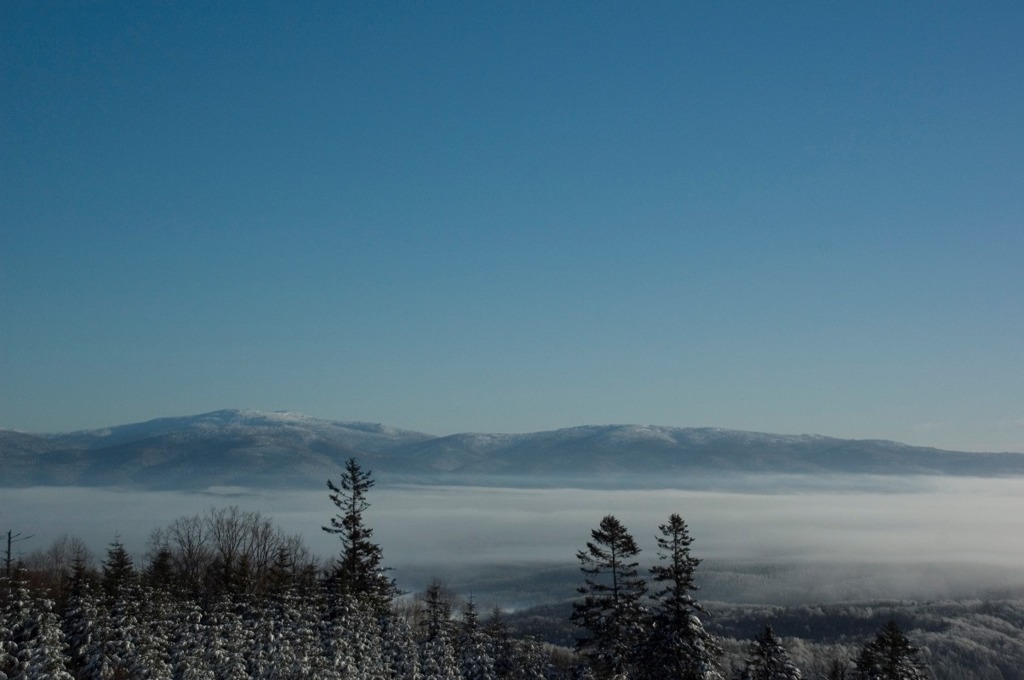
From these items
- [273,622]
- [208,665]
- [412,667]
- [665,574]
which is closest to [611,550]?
[665,574]

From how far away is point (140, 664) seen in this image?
42.4 metres

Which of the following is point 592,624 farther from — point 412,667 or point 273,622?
point 273,622

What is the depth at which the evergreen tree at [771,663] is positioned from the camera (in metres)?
55.8

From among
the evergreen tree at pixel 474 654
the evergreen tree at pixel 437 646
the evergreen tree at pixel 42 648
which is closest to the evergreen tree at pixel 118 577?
the evergreen tree at pixel 42 648

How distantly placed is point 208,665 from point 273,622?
393 centimetres

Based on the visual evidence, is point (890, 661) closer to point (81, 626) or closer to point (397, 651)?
point (397, 651)

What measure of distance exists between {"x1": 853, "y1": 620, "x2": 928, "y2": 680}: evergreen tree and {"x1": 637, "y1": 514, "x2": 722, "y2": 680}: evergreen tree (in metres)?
17.7

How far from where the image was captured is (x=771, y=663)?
185 ft

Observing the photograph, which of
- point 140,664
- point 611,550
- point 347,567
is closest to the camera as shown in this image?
point 140,664

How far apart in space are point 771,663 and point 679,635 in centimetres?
1367

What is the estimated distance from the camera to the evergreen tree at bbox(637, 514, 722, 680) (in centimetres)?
4609

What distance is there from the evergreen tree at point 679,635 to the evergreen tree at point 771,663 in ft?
35.6

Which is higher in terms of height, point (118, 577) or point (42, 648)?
point (118, 577)

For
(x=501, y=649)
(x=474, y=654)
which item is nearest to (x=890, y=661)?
(x=474, y=654)
